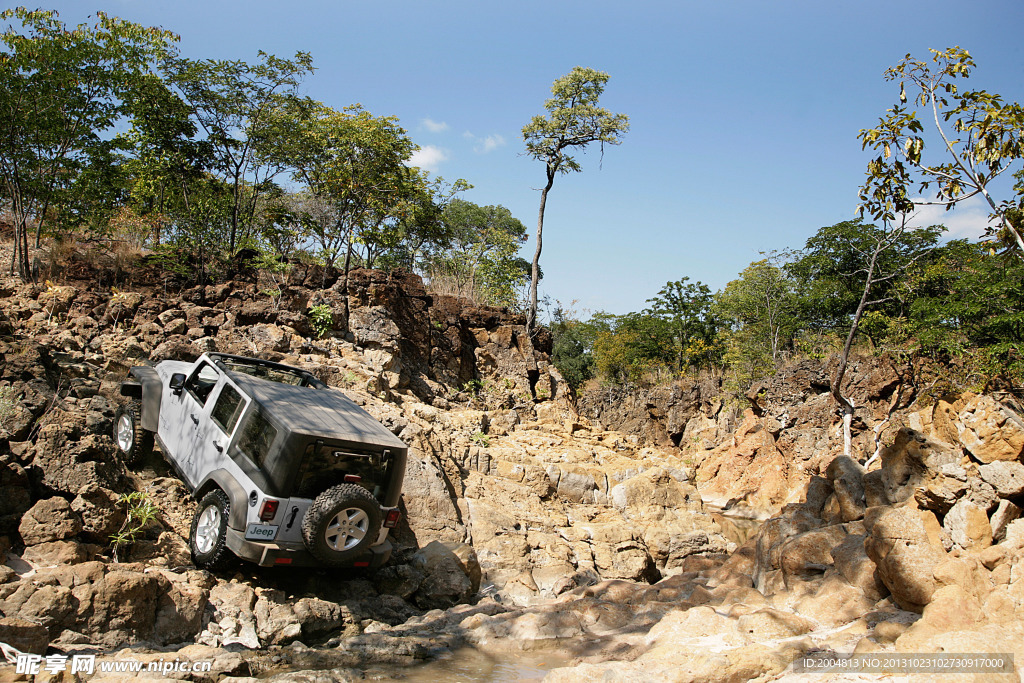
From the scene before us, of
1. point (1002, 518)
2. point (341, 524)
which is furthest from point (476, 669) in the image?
point (1002, 518)

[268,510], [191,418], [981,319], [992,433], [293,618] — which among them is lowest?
[293,618]

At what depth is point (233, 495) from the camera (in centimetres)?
569

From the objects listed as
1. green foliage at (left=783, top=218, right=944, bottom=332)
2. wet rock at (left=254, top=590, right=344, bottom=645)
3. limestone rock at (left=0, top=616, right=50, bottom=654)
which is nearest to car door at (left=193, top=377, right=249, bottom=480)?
wet rock at (left=254, top=590, right=344, bottom=645)

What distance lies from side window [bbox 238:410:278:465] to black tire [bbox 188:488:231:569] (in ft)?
1.60

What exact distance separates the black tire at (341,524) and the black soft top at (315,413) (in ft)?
1.83

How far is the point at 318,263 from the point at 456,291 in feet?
18.2

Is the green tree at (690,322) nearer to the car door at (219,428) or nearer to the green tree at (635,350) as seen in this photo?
the green tree at (635,350)

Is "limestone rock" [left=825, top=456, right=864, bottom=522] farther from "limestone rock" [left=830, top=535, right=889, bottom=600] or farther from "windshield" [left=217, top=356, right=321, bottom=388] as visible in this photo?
"windshield" [left=217, top=356, right=321, bottom=388]

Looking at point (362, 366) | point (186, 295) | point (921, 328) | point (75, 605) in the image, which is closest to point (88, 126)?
point (186, 295)

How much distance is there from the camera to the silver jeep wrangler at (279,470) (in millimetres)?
5590

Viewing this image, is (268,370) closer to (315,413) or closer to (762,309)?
(315,413)

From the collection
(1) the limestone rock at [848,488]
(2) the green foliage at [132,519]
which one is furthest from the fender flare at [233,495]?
(1) the limestone rock at [848,488]

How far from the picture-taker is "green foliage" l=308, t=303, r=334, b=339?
12.8m

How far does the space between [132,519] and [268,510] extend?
185 centimetres
